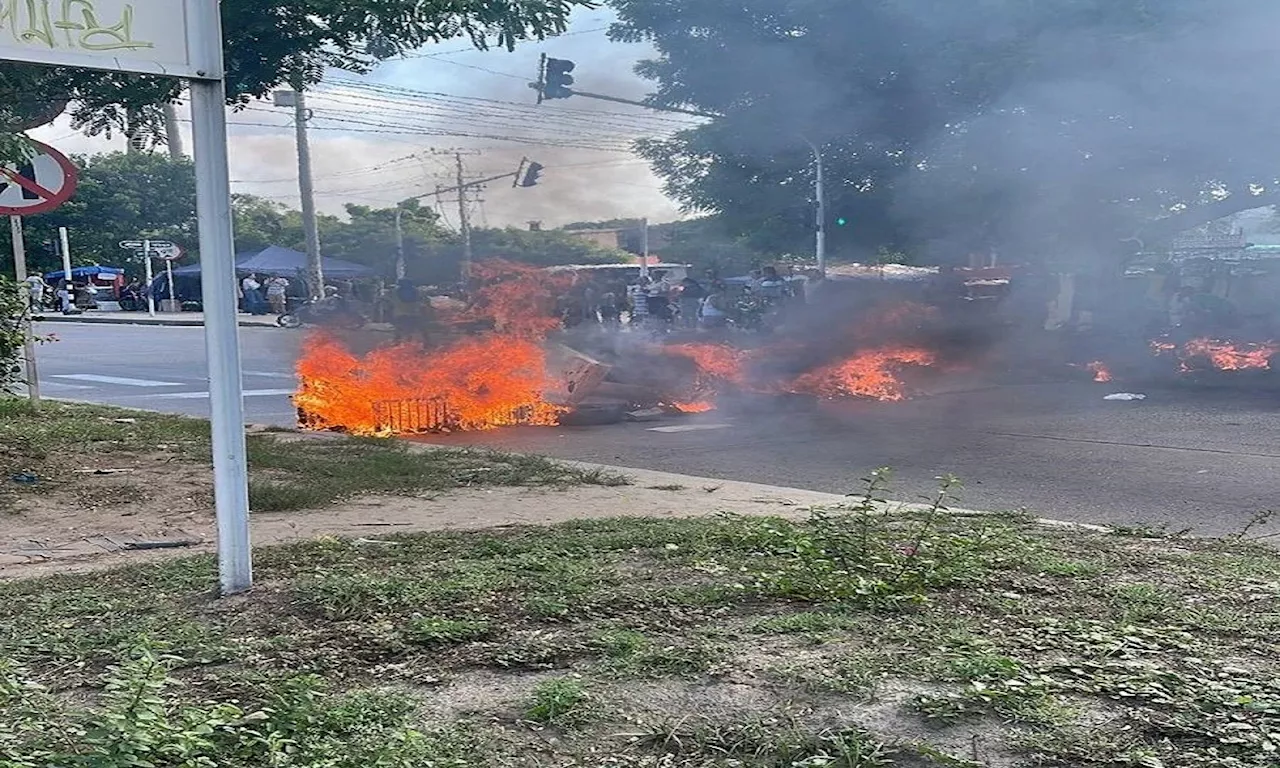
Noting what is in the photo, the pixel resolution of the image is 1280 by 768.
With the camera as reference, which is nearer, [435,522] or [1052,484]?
[435,522]

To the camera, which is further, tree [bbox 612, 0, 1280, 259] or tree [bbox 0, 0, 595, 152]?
tree [bbox 612, 0, 1280, 259]

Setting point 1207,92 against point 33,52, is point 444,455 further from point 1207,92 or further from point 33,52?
point 1207,92

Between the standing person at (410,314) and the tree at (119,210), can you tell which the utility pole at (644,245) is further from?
the tree at (119,210)

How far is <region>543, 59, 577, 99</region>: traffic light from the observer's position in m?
14.0

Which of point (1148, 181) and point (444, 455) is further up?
point (1148, 181)

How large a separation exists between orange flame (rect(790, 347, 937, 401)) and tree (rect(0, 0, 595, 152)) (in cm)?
761

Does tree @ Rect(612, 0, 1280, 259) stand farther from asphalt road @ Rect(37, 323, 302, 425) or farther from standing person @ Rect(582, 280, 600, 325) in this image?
asphalt road @ Rect(37, 323, 302, 425)

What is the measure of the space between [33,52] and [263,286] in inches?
1154

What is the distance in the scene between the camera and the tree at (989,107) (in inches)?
516

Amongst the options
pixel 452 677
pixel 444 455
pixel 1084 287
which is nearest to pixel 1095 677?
pixel 452 677

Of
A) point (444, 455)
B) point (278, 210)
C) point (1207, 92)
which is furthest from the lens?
point (278, 210)

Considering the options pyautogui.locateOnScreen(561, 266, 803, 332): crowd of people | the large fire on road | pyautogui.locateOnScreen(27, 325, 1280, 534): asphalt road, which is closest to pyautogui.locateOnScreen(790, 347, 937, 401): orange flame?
the large fire on road

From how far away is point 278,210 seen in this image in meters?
35.9

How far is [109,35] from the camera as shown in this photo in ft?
10.4
